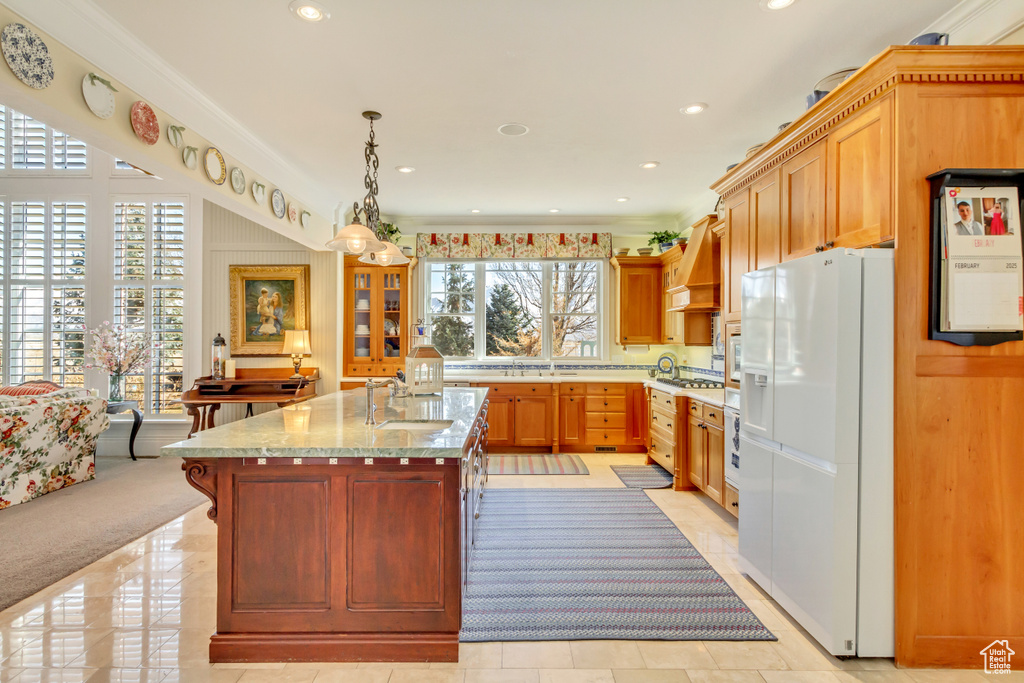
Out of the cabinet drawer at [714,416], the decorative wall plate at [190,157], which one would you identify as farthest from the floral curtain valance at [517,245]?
the decorative wall plate at [190,157]

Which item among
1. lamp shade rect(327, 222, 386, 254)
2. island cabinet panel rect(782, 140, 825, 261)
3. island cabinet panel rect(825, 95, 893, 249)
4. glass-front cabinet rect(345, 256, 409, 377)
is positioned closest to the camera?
island cabinet panel rect(825, 95, 893, 249)

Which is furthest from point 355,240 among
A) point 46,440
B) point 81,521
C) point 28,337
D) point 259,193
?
point 28,337

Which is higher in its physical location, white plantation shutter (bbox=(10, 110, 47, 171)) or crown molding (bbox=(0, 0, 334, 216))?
white plantation shutter (bbox=(10, 110, 47, 171))

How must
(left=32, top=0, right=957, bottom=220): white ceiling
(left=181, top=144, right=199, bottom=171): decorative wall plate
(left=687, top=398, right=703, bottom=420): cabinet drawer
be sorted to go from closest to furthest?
(left=32, top=0, right=957, bottom=220): white ceiling
(left=181, top=144, right=199, bottom=171): decorative wall plate
(left=687, top=398, right=703, bottom=420): cabinet drawer

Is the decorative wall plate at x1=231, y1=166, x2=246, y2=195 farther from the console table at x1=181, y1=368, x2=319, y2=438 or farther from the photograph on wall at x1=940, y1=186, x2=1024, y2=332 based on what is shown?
the photograph on wall at x1=940, y1=186, x2=1024, y2=332

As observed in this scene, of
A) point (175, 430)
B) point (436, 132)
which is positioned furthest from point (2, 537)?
point (436, 132)

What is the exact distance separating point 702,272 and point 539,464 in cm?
247

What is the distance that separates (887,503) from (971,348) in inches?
26.7

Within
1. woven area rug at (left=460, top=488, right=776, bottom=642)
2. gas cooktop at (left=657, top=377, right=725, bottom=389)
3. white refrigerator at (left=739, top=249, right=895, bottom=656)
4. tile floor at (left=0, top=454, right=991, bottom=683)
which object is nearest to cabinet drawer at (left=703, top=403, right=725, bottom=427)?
gas cooktop at (left=657, top=377, right=725, bottom=389)

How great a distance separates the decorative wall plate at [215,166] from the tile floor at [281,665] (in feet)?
7.97

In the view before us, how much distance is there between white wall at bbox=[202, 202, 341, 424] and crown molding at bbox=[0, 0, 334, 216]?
2.09 m

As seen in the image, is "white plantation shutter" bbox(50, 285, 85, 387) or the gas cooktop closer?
the gas cooktop

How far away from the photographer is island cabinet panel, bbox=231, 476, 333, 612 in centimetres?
206

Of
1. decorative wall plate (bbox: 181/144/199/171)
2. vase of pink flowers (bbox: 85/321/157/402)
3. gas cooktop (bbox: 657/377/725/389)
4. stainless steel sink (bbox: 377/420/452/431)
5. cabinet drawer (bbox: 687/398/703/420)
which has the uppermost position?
decorative wall plate (bbox: 181/144/199/171)
